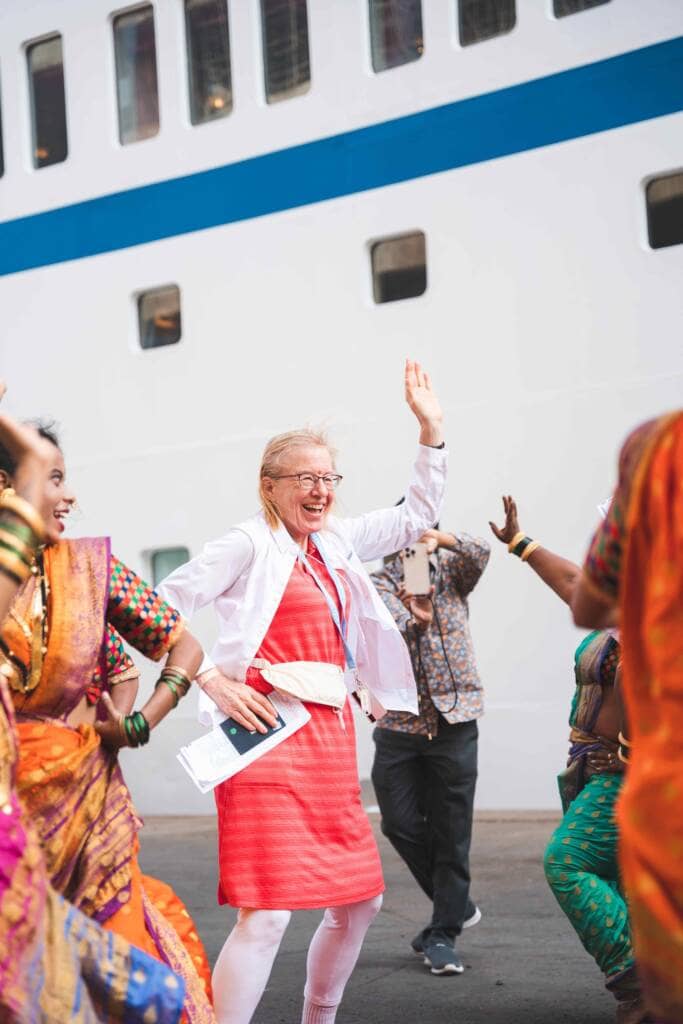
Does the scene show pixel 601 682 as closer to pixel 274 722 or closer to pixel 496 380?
pixel 274 722

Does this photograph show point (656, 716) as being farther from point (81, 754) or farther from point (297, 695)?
point (297, 695)

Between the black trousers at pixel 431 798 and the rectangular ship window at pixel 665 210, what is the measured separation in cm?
467

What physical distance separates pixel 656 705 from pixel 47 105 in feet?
38.9

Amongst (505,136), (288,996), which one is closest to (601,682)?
(288,996)

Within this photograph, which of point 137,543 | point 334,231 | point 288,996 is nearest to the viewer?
point 288,996

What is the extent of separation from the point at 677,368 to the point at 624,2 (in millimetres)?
2527

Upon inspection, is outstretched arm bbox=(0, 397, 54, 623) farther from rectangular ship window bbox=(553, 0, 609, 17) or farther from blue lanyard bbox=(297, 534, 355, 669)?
rectangular ship window bbox=(553, 0, 609, 17)

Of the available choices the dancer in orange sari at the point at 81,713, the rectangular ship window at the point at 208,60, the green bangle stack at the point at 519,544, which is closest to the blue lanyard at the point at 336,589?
the green bangle stack at the point at 519,544

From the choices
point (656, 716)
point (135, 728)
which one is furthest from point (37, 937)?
point (656, 716)

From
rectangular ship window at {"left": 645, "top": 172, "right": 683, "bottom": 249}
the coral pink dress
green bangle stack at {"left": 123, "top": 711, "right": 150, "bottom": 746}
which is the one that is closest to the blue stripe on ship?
rectangular ship window at {"left": 645, "top": 172, "right": 683, "bottom": 249}

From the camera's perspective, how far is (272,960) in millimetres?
3939

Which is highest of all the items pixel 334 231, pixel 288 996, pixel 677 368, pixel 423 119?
pixel 423 119

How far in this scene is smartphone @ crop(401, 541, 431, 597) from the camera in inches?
221

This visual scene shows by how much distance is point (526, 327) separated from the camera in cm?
967
